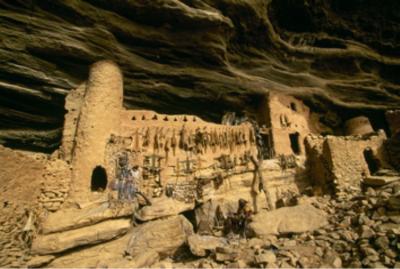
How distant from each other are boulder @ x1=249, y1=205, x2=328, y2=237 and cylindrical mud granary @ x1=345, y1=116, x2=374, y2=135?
35.3 ft

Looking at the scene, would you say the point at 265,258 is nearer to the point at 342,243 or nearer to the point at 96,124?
the point at 342,243

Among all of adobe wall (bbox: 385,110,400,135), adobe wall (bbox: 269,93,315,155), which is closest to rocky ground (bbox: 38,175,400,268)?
adobe wall (bbox: 269,93,315,155)

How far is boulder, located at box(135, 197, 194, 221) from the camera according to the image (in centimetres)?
822

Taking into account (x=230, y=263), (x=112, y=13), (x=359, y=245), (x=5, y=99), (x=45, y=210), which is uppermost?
(x=112, y=13)

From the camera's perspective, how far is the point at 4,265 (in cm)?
654

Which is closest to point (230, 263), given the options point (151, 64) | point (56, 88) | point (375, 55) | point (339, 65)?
point (151, 64)

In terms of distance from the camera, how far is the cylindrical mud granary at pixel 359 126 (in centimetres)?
1609

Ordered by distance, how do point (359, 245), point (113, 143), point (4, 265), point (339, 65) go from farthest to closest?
point (339, 65) → point (113, 143) → point (4, 265) → point (359, 245)

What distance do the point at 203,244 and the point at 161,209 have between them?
2.14 m

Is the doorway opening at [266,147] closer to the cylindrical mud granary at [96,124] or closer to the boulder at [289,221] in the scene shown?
the boulder at [289,221]

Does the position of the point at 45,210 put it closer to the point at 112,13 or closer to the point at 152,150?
the point at 152,150

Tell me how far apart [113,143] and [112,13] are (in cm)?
502

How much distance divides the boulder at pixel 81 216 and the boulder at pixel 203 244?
84.7 inches

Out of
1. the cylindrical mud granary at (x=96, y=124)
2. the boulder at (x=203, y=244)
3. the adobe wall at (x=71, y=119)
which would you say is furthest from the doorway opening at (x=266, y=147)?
the adobe wall at (x=71, y=119)
